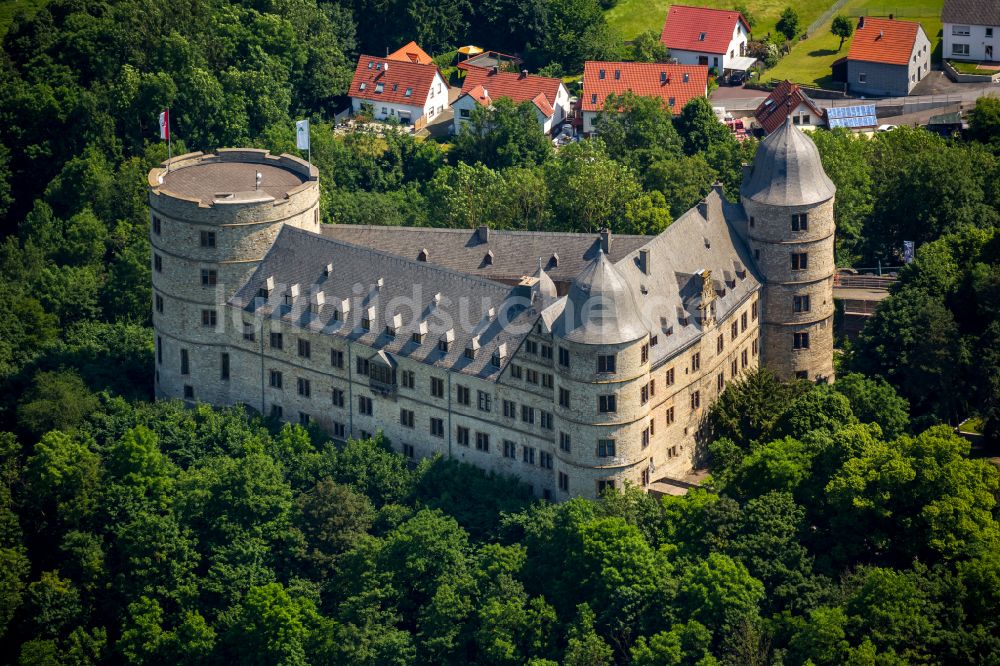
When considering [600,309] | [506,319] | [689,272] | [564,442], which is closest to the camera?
[600,309]

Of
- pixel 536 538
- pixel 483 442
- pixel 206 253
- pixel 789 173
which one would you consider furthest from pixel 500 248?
pixel 536 538

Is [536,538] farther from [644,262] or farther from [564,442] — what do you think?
[644,262]

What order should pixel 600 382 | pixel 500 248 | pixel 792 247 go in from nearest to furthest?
1. pixel 600 382
2. pixel 792 247
3. pixel 500 248

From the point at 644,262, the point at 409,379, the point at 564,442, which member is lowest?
the point at 564,442

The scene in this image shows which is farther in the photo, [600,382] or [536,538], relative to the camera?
[536,538]

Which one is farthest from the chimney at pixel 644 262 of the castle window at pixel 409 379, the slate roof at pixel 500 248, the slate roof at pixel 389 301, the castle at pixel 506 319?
the castle window at pixel 409 379

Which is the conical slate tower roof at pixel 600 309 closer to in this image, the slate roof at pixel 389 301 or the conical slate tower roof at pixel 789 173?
the slate roof at pixel 389 301
